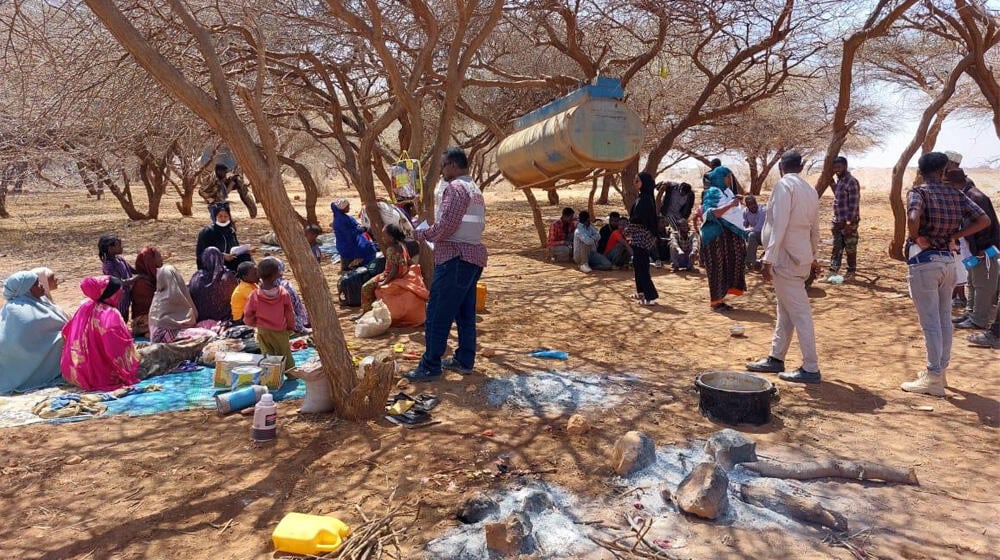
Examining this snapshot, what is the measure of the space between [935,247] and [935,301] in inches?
13.4

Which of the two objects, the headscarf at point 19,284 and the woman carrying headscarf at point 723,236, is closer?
the headscarf at point 19,284

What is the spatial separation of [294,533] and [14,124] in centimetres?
571

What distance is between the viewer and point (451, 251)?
185 inches

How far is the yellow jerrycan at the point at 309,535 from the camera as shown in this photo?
265 centimetres

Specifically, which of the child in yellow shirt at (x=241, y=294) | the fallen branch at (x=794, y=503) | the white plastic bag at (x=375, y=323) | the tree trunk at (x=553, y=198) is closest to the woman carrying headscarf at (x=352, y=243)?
the white plastic bag at (x=375, y=323)

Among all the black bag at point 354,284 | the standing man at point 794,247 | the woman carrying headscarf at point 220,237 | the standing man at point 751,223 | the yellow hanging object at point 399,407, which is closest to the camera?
the yellow hanging object at point 399,407

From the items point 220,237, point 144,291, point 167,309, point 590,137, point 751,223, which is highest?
point 590,137

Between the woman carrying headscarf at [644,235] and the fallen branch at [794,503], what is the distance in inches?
183

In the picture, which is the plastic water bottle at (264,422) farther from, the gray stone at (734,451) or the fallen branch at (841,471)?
the fallen branch at (841,471)

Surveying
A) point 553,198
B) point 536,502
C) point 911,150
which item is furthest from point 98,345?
point 553,198

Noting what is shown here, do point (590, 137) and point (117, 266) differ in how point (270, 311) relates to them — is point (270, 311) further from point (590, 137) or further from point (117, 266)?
point (590, 137)

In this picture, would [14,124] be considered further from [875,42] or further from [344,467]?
[875,42]

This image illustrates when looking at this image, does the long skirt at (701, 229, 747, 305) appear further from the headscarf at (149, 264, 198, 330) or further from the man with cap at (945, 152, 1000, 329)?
the headscarf at (149, 264, 198, 330)

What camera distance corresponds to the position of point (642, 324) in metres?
6.66
